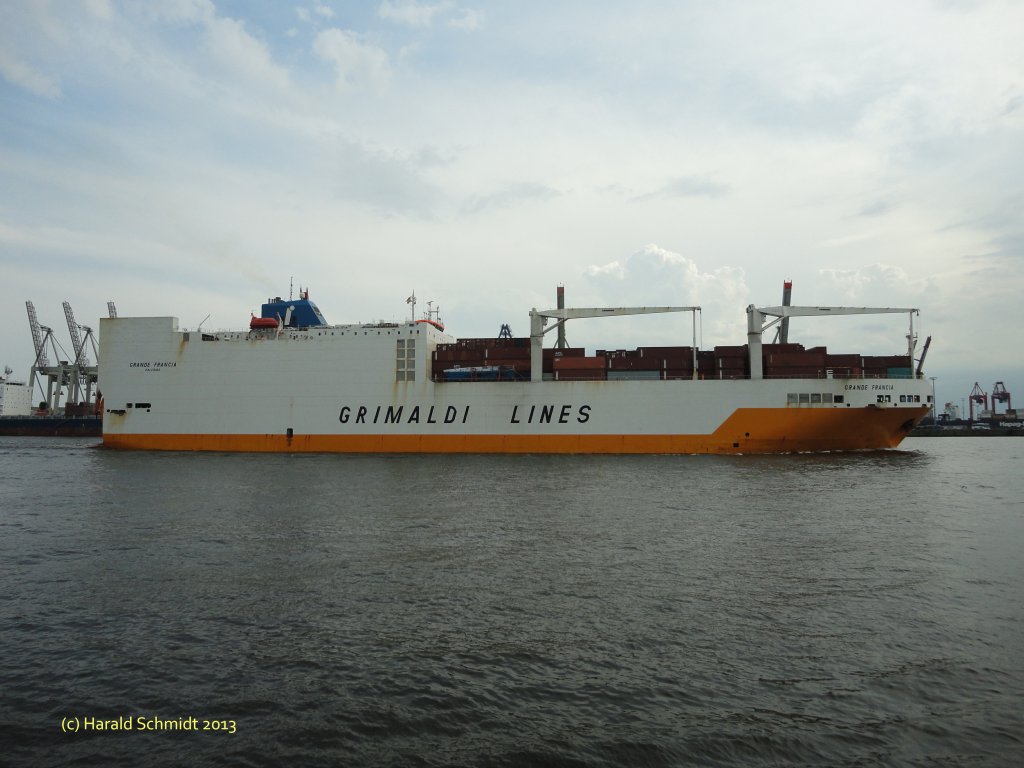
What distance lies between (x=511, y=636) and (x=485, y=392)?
2608 centimetres

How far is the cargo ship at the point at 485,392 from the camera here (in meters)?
31.3

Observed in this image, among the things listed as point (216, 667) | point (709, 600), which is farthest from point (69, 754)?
point (709, 600)

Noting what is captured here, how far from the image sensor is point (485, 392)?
33.2 meters

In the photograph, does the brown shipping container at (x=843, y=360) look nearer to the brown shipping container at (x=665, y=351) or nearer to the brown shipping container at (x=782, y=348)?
the brown shipping container at (x=782, y=348)

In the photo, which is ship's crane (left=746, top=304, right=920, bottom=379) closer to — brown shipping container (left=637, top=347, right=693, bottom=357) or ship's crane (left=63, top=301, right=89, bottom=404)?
brown shipping container (left=637, top=347, right=693, bottom=357)

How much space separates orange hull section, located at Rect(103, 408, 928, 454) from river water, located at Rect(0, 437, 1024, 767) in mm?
15227

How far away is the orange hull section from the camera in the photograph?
30.9m

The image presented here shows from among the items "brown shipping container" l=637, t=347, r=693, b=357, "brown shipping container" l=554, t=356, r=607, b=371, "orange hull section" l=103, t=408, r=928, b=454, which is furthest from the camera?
"brown shipping container" l=637, t=347, r=693, b=357

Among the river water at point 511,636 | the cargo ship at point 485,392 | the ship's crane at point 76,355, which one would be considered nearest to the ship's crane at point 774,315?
the cargo ship at point 485,392

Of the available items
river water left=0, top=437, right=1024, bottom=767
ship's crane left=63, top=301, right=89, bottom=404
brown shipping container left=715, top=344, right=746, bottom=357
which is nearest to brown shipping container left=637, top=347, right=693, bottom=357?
brown shipping container left=715, top=344, right=746, bottom=357

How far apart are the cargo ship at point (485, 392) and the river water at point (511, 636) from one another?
15639 millimetres

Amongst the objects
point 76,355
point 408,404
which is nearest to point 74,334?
point 76,355

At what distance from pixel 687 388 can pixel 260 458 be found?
23230 mm

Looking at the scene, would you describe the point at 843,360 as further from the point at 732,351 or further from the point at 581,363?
the point at 581,363
